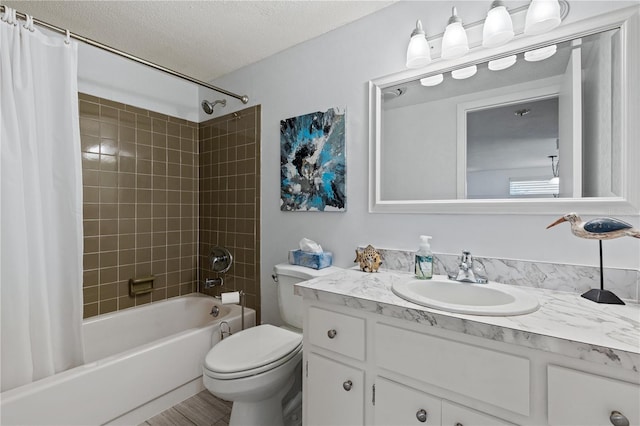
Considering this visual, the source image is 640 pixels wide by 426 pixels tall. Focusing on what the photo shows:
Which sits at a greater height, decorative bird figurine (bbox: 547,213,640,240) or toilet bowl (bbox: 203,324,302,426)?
decorative bird figurine (bbox: 547,213,640,240)

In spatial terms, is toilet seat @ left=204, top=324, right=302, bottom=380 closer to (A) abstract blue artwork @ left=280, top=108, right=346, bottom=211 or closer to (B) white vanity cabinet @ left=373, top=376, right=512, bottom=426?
(B) white vanity cabinet @ left=373, top=376, right=512, bottom=426

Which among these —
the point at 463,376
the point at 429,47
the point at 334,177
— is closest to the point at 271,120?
the point at 334,177

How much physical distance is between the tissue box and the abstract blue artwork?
0.91 feet

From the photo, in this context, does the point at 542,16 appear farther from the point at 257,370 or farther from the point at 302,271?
the point at 257,370

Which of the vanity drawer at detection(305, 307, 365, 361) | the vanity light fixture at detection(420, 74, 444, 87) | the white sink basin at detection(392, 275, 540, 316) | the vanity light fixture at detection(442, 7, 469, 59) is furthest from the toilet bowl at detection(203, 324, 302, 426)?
the vanity light fixture at detection(442, 7, 469, 59)

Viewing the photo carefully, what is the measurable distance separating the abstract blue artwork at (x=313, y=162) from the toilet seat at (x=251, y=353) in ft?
2.45

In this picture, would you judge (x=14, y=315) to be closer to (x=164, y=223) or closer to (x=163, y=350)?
(x=163, y=350)

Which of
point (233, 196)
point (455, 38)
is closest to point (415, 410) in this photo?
point (455, 38)

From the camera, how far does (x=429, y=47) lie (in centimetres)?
141

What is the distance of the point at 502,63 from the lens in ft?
4.17

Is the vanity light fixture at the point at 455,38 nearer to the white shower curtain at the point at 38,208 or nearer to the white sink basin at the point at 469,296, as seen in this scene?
the white sink basin at the point at 469,296

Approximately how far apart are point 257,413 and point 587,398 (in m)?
1.25

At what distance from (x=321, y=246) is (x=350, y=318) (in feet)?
2.54

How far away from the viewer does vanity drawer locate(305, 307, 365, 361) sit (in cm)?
105
